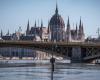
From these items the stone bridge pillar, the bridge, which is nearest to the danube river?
the bridge

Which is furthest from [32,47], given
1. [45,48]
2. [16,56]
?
[16,56]

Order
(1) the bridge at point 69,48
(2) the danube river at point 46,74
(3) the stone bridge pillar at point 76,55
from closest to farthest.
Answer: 1. (2) the danube river at point 46,74
2. (1) the bridge at point 69,48
3. (3) the stone bridge pillar at point 76,55

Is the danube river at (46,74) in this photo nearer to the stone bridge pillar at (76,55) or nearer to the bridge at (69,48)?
the bridge at (69,48)

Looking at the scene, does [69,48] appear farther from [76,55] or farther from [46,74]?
[46,74]

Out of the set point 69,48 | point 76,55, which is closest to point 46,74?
point 76,55

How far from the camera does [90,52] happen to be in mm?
102375

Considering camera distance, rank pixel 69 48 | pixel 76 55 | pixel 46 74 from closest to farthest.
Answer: pixel 46 74
pixel 76 55
pixel 69 48

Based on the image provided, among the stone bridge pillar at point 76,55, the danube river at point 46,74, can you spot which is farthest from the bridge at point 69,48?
the danube river at point 46,74

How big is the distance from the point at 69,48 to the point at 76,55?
2431mm

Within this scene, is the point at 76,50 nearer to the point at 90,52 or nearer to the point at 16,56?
the point at 90,52

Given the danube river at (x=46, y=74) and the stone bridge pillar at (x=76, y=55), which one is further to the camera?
the stone bridge pillar at (x=76, y=55)

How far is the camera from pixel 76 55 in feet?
341

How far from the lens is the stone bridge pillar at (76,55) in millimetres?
103225

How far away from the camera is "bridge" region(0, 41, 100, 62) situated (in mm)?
95312
